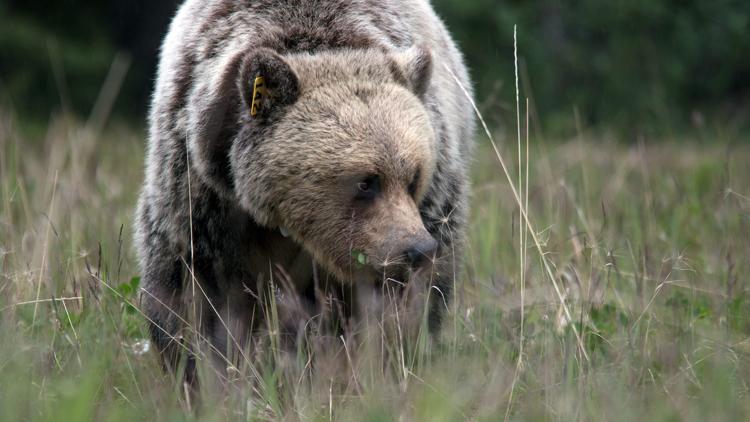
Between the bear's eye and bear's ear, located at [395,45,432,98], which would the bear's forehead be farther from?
the bear's eye

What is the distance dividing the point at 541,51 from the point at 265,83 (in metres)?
11.1

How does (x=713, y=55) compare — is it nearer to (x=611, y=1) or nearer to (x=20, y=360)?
(x=611, y=1)

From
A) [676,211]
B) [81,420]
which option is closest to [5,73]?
[676,211]

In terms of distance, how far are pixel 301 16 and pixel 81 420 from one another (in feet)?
6.96

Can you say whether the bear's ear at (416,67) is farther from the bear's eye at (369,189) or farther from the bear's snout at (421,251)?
the bear's snout at (421,251)

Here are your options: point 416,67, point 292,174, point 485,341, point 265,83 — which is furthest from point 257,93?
point 485,341

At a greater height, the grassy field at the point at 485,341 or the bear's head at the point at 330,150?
the bear's head at the point at 330,150

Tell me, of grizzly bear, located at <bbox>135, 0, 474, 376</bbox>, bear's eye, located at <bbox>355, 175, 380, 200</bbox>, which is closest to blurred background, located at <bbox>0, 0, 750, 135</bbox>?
grizzly bear, located at <bbox>135, 0, 474, 376</bbox>

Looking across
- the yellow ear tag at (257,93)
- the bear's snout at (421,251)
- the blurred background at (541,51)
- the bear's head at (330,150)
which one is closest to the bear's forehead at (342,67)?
the bear's head at (330,150)

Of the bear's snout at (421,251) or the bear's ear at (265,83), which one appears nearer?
the bear's snout at (421,251)

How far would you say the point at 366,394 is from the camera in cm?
346

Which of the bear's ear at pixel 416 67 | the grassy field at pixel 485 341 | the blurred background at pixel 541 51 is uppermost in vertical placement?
the bear's ear at pixel 416 67

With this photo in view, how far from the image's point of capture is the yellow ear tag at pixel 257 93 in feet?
13.1

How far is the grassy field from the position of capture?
324 cm
